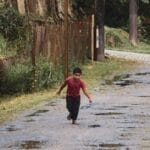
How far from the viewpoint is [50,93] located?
21.6 meters

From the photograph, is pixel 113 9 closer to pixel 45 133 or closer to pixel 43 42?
pixel 43 42

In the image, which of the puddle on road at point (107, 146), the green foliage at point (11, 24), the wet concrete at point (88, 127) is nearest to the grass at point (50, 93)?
the wet concrete at point (88, 127)

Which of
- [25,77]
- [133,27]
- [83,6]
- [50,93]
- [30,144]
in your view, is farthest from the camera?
[133,27]

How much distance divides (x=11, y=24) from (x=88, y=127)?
→ 42.6 feet

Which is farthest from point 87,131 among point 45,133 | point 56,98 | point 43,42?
point 43,42

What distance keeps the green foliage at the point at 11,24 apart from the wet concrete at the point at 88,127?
6.49m

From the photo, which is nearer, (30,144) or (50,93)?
(30,144)

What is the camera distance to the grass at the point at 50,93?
18.0m

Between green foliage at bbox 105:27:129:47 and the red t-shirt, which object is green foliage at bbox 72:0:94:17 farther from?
the red t-shirt

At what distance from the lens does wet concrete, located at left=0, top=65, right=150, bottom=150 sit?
12.5m

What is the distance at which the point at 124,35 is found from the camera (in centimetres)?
5575

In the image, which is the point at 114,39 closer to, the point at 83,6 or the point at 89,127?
the point at 83,6

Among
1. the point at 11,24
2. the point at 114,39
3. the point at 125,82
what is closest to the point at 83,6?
the point at 114,39

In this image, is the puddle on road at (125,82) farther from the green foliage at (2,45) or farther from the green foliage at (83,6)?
the green foliage at (83,6)
